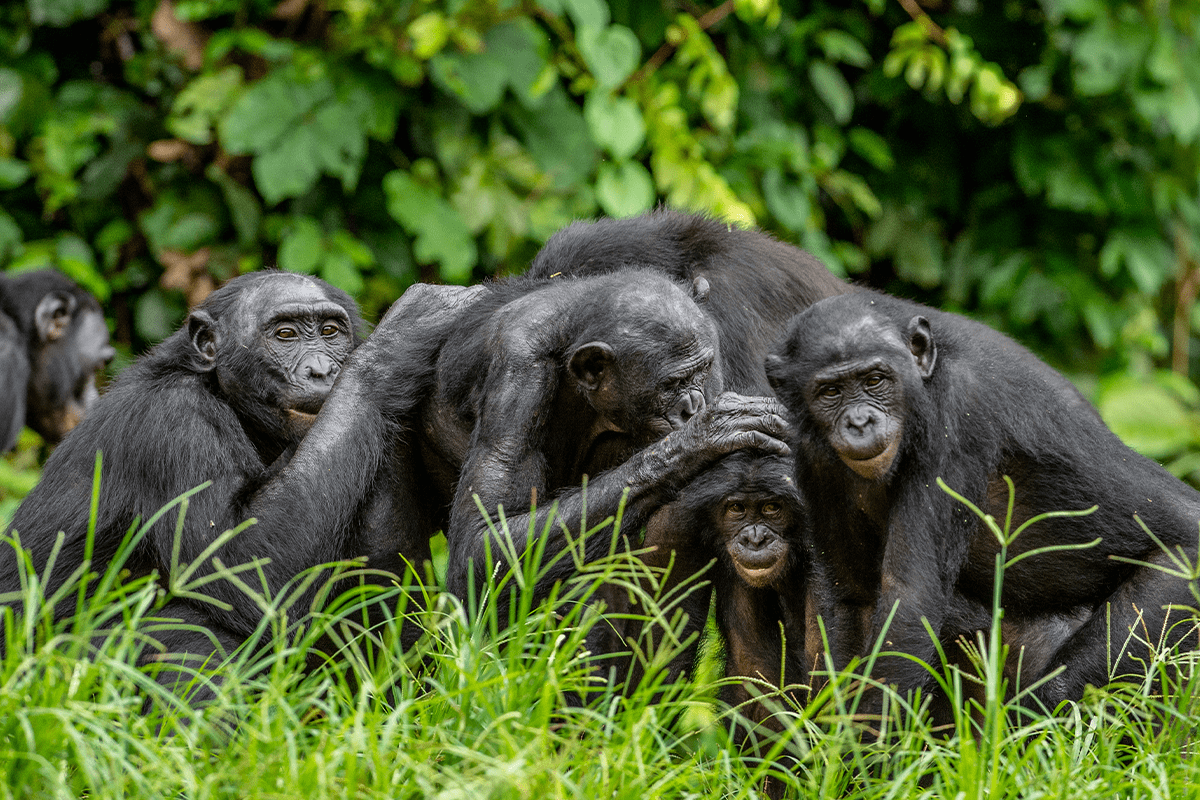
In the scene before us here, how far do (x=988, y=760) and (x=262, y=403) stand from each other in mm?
2435

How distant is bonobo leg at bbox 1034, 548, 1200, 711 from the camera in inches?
125

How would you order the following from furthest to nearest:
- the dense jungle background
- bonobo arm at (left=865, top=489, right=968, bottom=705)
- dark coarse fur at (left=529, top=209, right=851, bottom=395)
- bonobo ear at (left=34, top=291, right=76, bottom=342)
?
bonobo ear at (left=34, top=291, right=76, bottom=342)
the dense jungle background
dark coarse fur at (left=529, top=209, right=851, bottom=395)
bonobo arm at (left=865, top=489, right=968, bottom=705)

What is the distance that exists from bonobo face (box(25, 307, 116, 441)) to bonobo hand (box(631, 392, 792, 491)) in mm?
4850

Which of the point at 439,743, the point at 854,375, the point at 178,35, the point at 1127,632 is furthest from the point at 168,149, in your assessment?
the point at 1127,632

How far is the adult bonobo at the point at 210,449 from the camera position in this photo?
3518 millimetres

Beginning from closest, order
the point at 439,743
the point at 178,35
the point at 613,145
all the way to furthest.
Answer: the point at 439,743 → the point at 613,145 → the point at 178,35

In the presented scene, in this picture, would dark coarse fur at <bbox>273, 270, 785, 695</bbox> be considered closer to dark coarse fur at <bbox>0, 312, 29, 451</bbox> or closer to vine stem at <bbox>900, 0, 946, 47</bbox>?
dark coarse fur at <bbox>0, 312, 29, 451</bbox>

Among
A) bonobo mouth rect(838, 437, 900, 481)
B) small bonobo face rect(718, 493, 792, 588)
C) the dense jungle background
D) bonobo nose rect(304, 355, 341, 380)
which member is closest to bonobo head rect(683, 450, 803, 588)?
small bonobo face rect(718, 493, 792, 588)

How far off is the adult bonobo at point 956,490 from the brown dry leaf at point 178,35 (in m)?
5.10

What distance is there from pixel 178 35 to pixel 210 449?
14.5 ft

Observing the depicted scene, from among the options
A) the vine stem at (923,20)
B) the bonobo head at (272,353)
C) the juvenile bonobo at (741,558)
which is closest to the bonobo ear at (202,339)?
the bonobo head at (272,353)

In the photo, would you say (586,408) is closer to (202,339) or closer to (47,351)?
(202,339)

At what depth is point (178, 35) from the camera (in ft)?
23.7

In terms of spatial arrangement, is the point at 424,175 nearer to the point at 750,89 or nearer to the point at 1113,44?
the point at 750,89
